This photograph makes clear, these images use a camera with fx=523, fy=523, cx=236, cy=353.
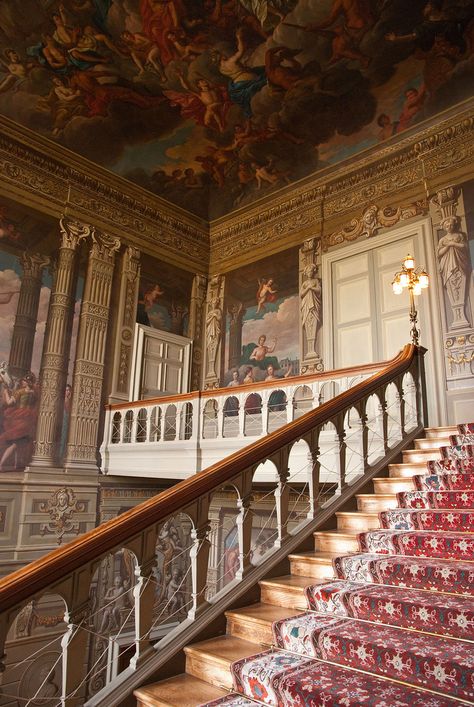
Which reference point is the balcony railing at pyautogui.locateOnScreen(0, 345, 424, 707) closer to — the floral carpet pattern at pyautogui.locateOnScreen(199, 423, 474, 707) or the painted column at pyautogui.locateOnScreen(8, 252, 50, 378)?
the floral carpet pattern at pyautogui.locateOnScreen(199, 423, 474, 707)

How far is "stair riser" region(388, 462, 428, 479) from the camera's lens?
4.61 m

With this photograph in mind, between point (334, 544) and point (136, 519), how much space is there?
5.68ft

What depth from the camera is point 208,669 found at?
8.63 ft

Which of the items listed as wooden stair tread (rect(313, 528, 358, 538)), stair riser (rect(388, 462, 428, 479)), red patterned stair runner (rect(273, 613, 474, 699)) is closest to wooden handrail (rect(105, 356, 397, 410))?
stair riser (rect(388, 462, 428, 479))

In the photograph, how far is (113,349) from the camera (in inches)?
413

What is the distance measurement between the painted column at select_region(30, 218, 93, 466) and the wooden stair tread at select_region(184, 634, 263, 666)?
681cm

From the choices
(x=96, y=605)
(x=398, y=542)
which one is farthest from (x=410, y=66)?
(x=96, y=605)

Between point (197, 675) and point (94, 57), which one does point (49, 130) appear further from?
point (197, 675)

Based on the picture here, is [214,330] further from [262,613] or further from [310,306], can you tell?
[262,613]

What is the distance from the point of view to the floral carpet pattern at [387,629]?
A: 7.07ft

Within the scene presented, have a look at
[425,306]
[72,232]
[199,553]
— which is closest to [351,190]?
[425,306]

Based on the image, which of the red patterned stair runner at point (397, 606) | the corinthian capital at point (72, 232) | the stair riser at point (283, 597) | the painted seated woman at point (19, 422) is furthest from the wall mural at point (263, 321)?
the red patterned stair runner at point (397, 606)

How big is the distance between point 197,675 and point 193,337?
961cm

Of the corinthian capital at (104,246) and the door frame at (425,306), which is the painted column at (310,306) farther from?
the corinthian capital at (104,246)
